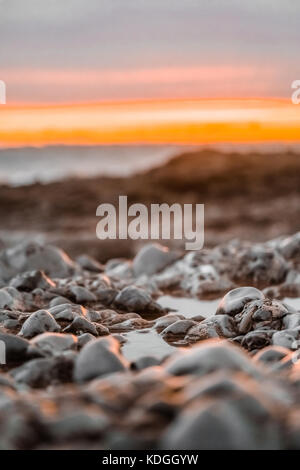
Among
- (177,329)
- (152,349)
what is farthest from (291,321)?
(152,349)

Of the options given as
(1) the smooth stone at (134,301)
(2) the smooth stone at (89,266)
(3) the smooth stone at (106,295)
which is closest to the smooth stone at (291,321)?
(1) the smooth stone at (134,301)

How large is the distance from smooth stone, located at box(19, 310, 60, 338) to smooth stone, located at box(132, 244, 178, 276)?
2107 millimetres

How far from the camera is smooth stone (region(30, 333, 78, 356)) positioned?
2.32m

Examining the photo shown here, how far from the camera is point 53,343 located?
A: 2363 mm

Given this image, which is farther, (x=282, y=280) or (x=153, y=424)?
(x=282, y=280)

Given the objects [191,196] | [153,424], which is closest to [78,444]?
[153,424]

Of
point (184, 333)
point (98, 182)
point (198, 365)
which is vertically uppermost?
point (98, 182)

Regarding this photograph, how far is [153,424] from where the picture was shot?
4.65ft

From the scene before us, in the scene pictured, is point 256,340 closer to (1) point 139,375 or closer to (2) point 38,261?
(1) point 139,375

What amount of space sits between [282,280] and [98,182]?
438 inches

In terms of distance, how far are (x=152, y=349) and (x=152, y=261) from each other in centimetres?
222
